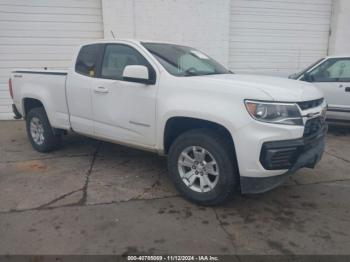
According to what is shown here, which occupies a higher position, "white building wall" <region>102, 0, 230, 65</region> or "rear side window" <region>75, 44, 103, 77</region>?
"white building wall" <region>102, 0, 230, 65</region>

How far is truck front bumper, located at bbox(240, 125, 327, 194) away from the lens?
10.2 feet

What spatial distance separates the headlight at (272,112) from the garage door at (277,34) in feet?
23.0

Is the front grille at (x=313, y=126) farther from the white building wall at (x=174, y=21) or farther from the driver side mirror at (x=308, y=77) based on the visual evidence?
the white building wall at (x=174, y=21)

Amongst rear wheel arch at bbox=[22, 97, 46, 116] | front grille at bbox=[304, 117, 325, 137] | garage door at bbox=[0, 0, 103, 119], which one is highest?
garage door at bbox=[0, 0, 103, 119]

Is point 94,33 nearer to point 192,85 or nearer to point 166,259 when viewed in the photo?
point 192,85

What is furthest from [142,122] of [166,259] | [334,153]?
[334,153]

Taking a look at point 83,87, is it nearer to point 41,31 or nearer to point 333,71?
point 41,31

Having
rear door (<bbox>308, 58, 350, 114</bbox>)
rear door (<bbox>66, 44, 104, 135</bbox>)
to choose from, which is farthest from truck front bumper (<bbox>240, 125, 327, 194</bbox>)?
rear door (<bbox>308, 58, 350, 114</bbox>)

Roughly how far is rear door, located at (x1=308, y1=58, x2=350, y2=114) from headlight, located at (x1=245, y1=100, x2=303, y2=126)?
4020 millimetres

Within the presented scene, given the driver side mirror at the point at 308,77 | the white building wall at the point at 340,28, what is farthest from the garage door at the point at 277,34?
the driver side mirror at the point at 308,77

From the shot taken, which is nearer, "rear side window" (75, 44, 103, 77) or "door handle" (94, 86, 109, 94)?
"door handle" (94, 86, 109, 94)

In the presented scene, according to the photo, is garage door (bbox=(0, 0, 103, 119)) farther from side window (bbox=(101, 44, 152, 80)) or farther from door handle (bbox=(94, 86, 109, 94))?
door handle (bbox=(94, 86, 109, 94))

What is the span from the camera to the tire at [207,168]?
3.37m

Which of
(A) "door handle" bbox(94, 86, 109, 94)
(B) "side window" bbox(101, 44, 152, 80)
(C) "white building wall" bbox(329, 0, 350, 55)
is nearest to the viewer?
(B) "side window" bbox(101, 44, 152, 80)
